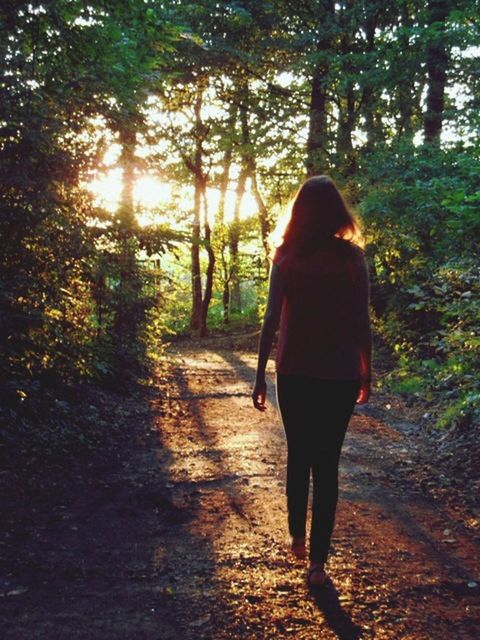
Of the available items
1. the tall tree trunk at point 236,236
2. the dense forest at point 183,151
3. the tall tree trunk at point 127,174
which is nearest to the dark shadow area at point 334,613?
the dense forest at point 183,151

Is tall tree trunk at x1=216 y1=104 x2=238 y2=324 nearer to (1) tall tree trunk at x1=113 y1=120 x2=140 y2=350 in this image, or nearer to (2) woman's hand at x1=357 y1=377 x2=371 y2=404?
(1) tall tree trunk at x1=113 y1=120 x2=140 y2=350

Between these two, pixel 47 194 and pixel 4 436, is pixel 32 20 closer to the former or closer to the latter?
pixel 47 194

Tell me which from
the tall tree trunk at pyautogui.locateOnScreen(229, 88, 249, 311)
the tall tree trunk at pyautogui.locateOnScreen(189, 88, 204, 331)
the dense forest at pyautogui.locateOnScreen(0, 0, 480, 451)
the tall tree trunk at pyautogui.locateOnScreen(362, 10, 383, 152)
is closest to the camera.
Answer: the dense forest at pyautogui.locateOnScreen(0, 0, 480, 451)

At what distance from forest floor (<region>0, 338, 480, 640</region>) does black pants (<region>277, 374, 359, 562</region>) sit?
0.38 m

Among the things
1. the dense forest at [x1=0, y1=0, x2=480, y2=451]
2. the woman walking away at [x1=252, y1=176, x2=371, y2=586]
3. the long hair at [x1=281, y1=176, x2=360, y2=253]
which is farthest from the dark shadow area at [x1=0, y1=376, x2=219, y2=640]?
the long hair at [x1=281, y1=176, x2=360, y2=253]

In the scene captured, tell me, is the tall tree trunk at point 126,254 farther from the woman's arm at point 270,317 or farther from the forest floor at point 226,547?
the woman's arm at point 270,317

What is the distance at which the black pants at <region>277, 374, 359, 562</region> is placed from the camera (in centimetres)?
327

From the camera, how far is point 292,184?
71.8 feet

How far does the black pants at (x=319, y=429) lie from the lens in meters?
3.27

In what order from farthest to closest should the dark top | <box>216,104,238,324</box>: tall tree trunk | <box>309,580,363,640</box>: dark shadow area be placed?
1. <box>216,104,238,324</box>: tall tree trunk
2. the dark top
3. <box>309,580,363,640</box>: dark shadow area

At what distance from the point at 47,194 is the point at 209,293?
1978cm

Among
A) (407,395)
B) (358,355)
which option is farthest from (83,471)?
(407,395)

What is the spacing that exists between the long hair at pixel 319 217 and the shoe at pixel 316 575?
1.79m

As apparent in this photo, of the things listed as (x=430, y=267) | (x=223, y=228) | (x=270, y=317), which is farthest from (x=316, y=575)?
(x=223, y=228)
